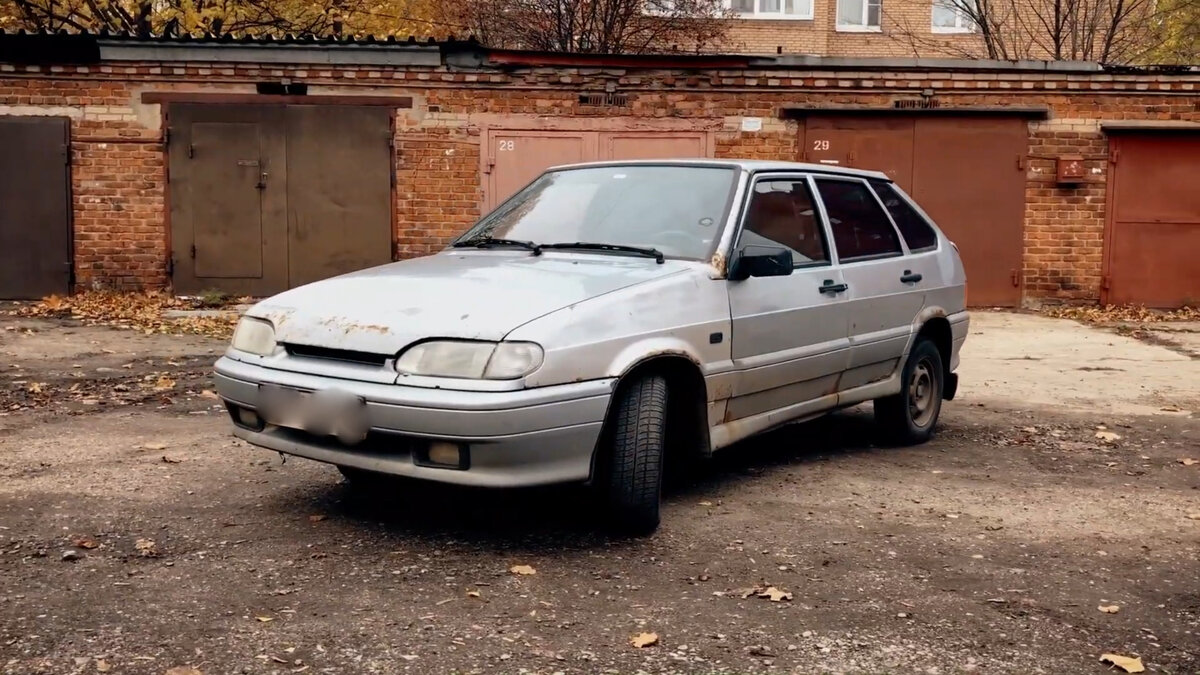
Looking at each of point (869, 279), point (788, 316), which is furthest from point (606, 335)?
point (869, 279)

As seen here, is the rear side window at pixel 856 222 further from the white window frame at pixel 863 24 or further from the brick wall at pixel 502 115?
the white window frame at pixel 863 24

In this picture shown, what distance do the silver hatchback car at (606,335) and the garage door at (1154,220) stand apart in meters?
8.78

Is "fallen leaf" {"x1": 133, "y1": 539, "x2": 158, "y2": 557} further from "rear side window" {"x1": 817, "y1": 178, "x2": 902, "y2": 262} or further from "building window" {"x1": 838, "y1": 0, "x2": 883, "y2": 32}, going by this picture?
"building window" {"x1": 838, "y1": 0, "x2": 883, "y2": 32}

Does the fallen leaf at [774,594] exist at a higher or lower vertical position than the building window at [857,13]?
lower

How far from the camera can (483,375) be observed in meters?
3.89

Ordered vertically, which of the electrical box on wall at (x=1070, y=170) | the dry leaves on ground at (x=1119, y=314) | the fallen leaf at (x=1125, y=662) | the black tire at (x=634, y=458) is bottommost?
the fallen leaf at (x=1125, y=662)

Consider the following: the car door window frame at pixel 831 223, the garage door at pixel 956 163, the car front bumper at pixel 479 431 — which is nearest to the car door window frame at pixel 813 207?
the car door window frame at pixel 831 223

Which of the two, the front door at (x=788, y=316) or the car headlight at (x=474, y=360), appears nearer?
the car headlight at (x=474, y=360)

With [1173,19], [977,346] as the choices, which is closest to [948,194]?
[977,346]

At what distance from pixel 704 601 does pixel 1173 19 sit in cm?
2582

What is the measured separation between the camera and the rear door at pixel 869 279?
225 inches

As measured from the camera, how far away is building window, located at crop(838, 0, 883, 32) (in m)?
27.9

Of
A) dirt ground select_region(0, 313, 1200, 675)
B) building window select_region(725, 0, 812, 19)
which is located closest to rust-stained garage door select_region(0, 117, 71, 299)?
dirt ground select_region(0, 313, 1200, 675)

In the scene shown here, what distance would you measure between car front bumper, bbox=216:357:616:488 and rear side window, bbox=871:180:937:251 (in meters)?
2.81
